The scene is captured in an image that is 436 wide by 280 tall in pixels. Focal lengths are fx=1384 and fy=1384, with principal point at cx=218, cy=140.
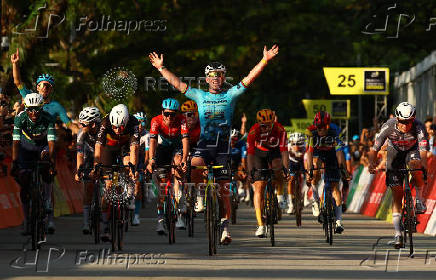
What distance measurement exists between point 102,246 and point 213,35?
1302 inches

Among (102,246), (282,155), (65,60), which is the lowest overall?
(102,246)

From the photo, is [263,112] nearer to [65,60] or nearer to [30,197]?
[30,197]

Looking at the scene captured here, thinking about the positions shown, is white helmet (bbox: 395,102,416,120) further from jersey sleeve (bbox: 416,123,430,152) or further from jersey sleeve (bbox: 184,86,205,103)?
jersey sleeve (bbox: 184,86,205,103)

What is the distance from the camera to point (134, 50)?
45500 mm

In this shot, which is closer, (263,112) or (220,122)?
(220,122)

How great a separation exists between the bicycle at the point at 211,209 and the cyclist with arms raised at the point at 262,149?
7.58ft

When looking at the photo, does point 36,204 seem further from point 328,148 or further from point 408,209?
point 328,148

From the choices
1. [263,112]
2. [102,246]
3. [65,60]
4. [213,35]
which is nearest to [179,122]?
[263,112]

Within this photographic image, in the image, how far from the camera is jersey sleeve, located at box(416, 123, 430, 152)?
17188 mm

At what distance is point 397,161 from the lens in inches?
692

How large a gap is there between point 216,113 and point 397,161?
2.48m

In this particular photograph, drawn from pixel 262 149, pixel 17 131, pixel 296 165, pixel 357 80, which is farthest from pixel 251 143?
pixel 357 80

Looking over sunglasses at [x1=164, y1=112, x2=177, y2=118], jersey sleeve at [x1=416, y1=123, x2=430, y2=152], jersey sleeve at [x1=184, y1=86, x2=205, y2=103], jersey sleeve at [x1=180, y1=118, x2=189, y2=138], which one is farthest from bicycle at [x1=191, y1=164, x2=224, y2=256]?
sunglasses at [x1=164, y1=112, x2=177, y2=118]

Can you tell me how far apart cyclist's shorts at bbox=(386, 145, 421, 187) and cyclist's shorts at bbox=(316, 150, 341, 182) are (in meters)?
3.03
